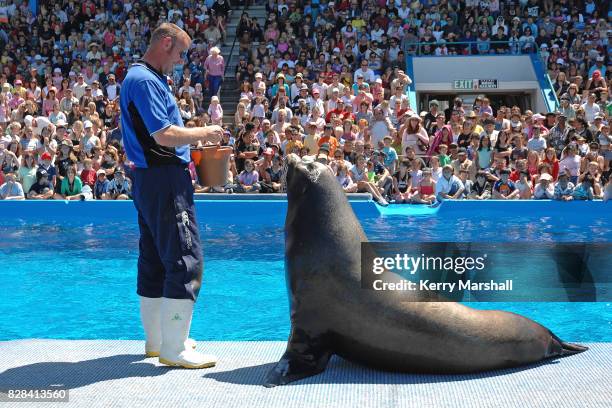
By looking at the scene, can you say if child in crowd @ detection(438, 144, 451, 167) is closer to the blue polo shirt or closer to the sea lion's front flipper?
the sea lion's front flipper

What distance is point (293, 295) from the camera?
160 inches

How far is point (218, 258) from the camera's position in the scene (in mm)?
10086

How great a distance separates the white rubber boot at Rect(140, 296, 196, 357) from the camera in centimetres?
418

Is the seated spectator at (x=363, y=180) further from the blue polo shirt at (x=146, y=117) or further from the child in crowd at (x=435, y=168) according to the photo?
the blue polo shirt at (x=146, y=117)

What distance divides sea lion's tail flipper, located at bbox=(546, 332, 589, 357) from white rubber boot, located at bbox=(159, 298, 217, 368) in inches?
70.2

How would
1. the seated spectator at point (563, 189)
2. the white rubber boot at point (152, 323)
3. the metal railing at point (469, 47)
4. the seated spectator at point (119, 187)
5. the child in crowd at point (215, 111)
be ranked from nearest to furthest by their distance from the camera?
the white rubber boot at point (152, 323)
the seated spectator at point (563, 189)
the seated spectator at point (119, 187)
the child in crowd at point (215, 111)
the metal railing at point (469, 47)

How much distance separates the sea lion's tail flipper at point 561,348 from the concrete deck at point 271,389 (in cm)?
7

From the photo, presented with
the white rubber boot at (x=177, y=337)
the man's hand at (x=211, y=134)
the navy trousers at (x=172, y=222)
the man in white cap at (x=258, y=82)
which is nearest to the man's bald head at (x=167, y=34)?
the man's hand at (x=211, y=134)

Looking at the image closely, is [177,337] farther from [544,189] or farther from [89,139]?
[89,139]

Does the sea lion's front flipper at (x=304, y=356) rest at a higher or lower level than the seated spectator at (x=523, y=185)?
higher

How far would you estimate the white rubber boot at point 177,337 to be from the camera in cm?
394

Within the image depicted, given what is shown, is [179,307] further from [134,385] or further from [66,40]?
[66,40]

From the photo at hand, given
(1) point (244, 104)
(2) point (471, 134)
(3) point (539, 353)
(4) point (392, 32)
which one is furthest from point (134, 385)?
(4) point (392, 32)

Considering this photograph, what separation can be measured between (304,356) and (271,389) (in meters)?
0.32
